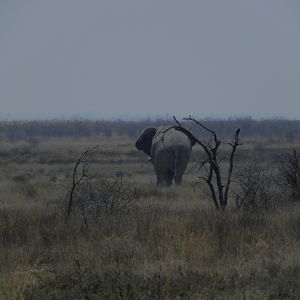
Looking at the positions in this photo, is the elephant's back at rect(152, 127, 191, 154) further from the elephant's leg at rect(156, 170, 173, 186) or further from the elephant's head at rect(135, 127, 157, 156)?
the elephant's head at rect(135, 127, 157, 156)

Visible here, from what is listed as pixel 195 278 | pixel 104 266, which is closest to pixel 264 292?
pixel 195 278

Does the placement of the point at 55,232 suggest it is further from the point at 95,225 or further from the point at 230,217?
the point at 230,217

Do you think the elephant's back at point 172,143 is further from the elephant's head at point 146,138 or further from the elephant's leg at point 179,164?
the elephant's head at point 146,138

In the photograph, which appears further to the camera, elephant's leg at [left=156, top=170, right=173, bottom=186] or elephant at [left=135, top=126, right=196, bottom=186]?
elephant's leg at [left=156, top=170, right=173, bottom=186]

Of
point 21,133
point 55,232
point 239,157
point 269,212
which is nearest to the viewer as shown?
point 55,232

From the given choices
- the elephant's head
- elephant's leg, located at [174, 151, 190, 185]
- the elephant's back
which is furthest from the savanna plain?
the elephant's head

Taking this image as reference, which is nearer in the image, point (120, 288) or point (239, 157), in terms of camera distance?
point (120, 288)

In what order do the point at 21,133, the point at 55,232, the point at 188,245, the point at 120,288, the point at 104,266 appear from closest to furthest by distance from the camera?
the point at 120,288
the point at 104,266
the point at 188,245
the point at 55,232
the point at 21,133

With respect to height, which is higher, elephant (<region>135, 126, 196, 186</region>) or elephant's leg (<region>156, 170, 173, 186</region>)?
elephant (<region>135, 126, 196, 186</region>)

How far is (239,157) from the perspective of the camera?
4791 cm

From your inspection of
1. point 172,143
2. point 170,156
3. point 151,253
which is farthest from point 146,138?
point 151,253

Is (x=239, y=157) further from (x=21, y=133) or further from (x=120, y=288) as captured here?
(x=21, y=133)

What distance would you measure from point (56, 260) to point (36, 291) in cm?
172

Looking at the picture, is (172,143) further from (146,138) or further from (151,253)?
(151,253)
